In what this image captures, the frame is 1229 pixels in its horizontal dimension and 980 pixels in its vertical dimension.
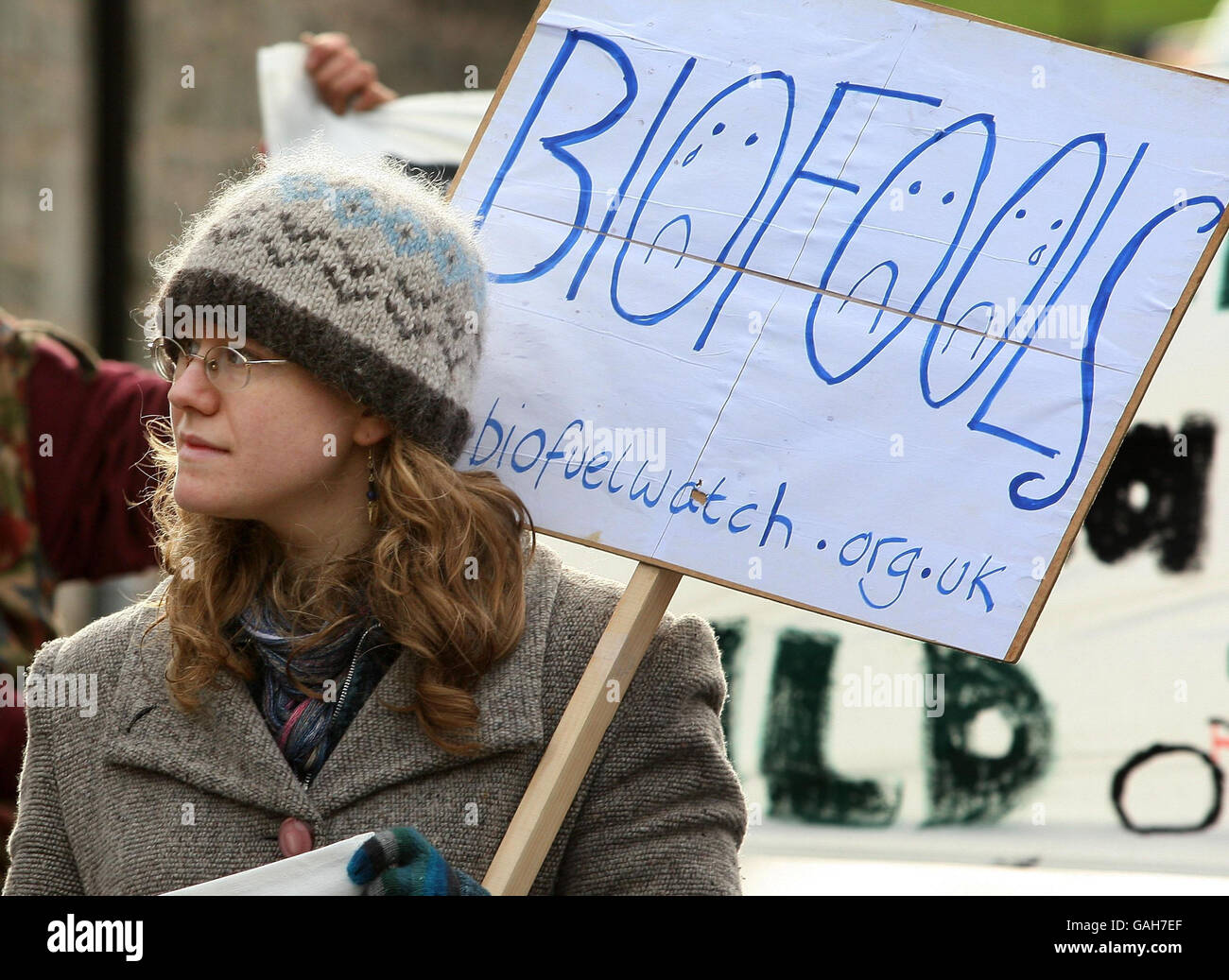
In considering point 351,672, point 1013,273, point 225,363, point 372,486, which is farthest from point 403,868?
point 1013,273

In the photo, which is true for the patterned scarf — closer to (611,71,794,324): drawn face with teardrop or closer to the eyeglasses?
the eyeglasses

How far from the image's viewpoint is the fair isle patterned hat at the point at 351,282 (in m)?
1.75

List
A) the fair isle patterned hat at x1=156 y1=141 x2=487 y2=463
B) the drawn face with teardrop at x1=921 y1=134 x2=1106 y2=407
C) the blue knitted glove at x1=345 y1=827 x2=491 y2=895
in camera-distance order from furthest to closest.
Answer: the drawn face with teardrop at x1=921 y1=134 x2=1106 y2=407 < the fair isle patterned hat at x1=156 y1=141 x2=487 y2=463 < the blue knitted glove at x1=345 y1=827 x2=491 y2=895

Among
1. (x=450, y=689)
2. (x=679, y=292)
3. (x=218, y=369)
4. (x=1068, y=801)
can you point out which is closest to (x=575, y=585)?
(x=450, y=689)

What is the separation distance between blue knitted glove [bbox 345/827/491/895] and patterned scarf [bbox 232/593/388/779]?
0.25 meters

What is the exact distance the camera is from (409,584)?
1833 mm

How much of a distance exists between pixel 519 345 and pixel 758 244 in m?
0.33

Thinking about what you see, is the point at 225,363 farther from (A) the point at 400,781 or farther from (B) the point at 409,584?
(A) the point at 400,781

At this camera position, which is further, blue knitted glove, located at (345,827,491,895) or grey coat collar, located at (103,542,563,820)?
grey coat collar, located at (103,542,563,820)

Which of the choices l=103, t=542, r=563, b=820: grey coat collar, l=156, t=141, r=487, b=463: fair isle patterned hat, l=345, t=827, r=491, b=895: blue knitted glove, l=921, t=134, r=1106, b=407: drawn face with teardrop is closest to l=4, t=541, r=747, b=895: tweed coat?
l=103, t=542, r=563, b=820: grey coat collar

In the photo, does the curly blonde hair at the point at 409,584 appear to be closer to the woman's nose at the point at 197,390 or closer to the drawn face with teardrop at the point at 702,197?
the woman's nose at the point at 197,390

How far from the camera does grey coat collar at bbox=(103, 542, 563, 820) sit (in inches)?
71.9

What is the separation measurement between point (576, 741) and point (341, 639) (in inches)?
12.5

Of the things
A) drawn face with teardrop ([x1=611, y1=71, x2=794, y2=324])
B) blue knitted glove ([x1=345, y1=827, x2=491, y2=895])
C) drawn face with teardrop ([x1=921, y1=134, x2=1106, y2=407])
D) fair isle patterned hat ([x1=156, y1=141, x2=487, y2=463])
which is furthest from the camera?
drawn face with teardrop ([x1=611, y1=71, x2=794, y2=324])
